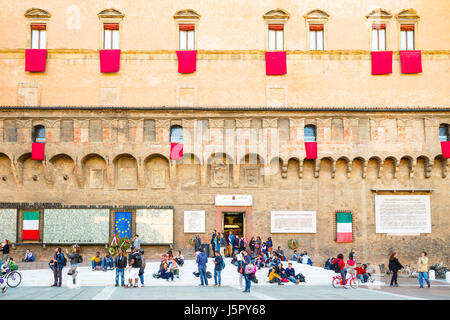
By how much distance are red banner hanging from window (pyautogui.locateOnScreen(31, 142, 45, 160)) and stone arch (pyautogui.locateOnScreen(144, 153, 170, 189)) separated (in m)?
6.26

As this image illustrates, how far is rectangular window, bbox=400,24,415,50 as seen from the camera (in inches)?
1321

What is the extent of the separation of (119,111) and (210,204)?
8020 millimetres

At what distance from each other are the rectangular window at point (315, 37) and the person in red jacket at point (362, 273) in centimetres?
1587

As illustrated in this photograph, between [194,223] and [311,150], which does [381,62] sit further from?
[194,223]

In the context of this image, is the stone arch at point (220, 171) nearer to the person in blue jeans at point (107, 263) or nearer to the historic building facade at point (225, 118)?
the historic building facade at point (225, 118)

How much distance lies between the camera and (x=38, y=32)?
32.7m

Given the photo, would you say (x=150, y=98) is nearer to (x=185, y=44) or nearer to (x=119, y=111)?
(x=119, y=111)

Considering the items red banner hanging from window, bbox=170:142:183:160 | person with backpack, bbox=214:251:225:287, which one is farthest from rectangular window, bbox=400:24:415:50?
person with backpack, bbox=214:251:225:287

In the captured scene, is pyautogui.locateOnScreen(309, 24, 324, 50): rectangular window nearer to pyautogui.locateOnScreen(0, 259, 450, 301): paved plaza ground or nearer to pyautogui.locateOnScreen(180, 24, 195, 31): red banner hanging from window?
pyautogui.locateOnScreen(180, 24, 195, 31): red banner hanging from window

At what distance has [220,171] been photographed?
1257 inches

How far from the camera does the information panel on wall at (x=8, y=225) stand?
30672 millimetres

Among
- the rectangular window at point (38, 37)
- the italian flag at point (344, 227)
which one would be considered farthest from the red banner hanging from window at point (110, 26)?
the italian flag at point (344, 227)

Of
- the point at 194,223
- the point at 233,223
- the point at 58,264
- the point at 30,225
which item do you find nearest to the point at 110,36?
the point at 30,225
